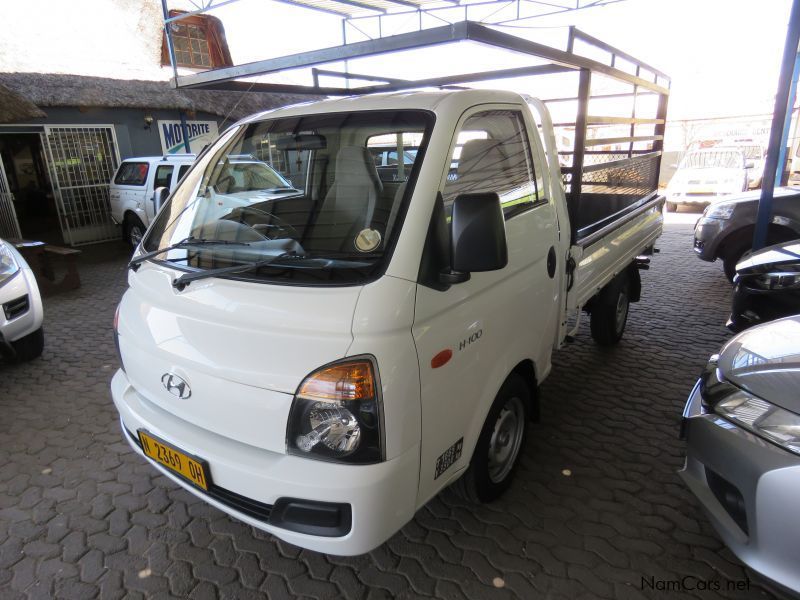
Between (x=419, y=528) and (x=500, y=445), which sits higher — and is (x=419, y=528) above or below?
below

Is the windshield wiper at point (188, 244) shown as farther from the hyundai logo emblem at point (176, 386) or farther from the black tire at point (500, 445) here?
the black tire at point (500, 445)

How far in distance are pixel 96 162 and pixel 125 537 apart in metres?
10.9

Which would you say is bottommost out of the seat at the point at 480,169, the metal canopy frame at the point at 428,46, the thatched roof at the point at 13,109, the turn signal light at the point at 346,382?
the turn signal light at the point at 346,382

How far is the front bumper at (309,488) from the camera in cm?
169

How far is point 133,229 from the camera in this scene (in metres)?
9.87

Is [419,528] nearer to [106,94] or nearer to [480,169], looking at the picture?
[480,169]

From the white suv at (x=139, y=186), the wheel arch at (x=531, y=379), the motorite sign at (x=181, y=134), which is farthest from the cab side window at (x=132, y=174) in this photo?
the wheel arch at (x=531, y=379)

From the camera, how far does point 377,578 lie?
227 cm

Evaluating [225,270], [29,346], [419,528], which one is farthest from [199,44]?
[419,528]

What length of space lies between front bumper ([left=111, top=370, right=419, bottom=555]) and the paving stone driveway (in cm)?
62

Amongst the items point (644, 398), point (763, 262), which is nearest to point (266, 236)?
point (644, 398)

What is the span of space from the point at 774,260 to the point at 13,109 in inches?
403

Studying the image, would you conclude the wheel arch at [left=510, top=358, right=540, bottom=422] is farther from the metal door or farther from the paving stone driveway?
the metal door

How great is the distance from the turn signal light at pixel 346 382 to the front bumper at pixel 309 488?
0.80ft
